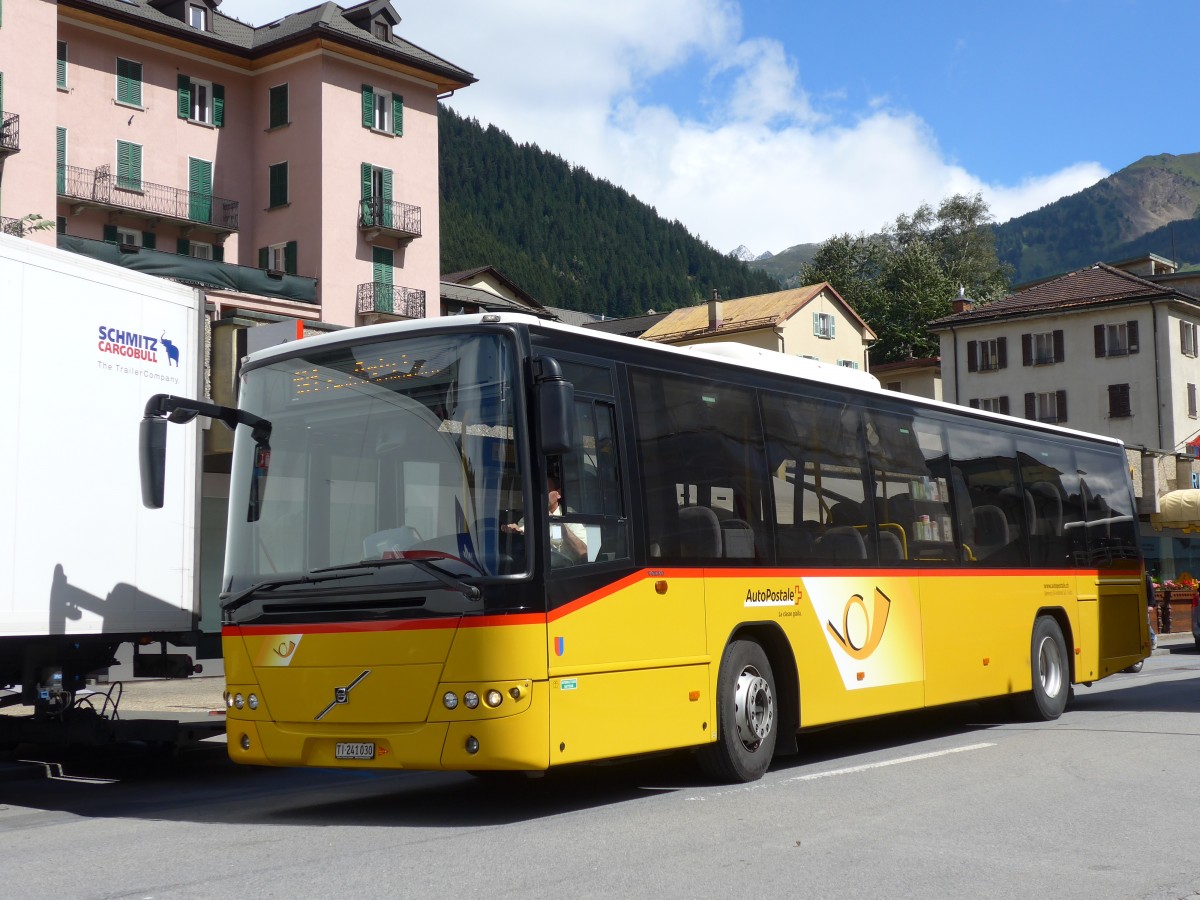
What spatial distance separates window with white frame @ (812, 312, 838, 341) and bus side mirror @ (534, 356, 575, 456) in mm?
66482

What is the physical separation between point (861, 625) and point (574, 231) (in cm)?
15999

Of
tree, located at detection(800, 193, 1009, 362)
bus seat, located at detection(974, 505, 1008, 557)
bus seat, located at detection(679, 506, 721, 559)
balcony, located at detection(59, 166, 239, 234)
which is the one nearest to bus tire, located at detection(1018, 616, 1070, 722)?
bus seat, located at detection(974, 505, 1008, 557)

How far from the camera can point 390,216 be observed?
48.5 m

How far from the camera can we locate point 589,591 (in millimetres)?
9180

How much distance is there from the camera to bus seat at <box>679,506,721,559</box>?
10.2m

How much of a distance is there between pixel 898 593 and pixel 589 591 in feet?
15.0

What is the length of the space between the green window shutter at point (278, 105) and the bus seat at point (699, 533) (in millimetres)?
40863

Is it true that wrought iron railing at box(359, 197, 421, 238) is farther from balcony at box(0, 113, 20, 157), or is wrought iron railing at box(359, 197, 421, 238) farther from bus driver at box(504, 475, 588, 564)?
bus driver at box(504, 475, 588, 564)

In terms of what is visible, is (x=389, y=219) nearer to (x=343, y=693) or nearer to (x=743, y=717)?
(x=743, y=717)

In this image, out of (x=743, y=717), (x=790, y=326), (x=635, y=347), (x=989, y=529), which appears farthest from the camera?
(x=790, y=326)

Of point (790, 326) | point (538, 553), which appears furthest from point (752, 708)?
point (790, 326)

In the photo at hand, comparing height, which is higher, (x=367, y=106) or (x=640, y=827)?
(x=367, y=106)

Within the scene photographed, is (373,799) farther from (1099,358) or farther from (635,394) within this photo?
(1099,358)

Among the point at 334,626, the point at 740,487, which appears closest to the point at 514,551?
the point at 334,626
